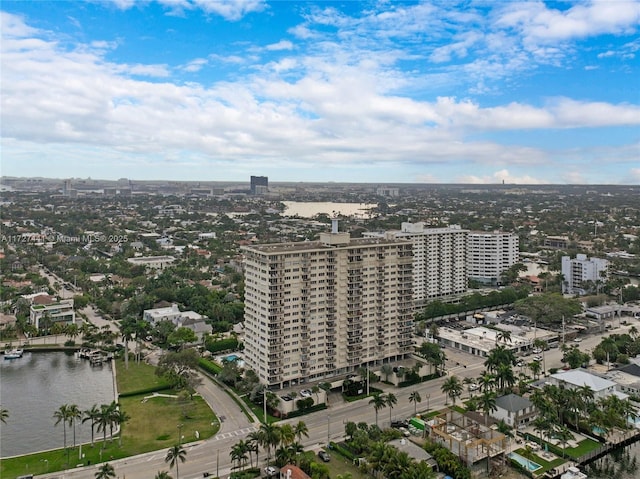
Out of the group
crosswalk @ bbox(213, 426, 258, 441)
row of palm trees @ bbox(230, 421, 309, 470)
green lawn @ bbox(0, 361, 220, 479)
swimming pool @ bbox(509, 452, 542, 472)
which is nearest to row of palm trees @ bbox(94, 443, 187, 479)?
green lawn @ bbox(0, 361, 220, 479)

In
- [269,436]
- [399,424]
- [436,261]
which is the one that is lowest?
[399,424]

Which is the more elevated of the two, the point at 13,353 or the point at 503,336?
the point at 503,336

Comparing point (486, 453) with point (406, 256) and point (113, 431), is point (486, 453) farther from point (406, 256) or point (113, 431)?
point (113, 431)

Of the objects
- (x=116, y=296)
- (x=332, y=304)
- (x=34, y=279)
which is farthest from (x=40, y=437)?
(x=34, y=279)

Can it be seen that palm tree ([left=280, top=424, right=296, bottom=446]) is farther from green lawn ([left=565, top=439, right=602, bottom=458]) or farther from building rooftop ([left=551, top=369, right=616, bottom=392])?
building rooftop ([left=551, top=369, right=616, bottom=392])

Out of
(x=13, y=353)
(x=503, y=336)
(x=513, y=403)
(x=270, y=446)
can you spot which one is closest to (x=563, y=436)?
(x=513, y=403)

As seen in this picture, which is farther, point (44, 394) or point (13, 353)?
point (13, 353)

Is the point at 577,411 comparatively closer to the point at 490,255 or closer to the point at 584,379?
the point at 584,379
